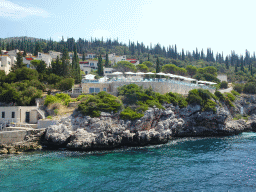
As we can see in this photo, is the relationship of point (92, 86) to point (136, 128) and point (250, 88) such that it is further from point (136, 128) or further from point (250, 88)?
point (250, 88)

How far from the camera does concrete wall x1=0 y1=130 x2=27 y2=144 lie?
1172 inches

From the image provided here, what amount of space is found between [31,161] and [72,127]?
9.10m

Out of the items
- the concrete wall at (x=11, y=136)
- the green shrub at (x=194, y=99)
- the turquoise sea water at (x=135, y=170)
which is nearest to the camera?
the turquoise sea water at (x=135, y=170)

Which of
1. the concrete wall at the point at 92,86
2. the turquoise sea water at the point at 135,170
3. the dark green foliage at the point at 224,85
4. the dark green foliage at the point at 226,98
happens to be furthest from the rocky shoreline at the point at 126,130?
the dark green foliage at the point at 224,85

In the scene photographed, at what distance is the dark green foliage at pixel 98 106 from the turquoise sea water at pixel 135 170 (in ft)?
25.0

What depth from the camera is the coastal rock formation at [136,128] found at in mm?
30688

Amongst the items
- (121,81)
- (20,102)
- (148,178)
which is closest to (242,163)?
(148,178)

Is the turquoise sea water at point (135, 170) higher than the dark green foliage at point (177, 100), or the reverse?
the dark green foliage at point (177, 100)

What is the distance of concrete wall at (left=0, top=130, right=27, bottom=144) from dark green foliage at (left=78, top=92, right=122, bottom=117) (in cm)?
932

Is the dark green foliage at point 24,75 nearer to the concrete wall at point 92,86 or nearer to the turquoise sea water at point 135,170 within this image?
the concrete wall at point 92,86

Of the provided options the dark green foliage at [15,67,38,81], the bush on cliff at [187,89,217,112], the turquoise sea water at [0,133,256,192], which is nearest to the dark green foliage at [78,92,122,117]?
the turquoise sea water at [0,133,256,192]

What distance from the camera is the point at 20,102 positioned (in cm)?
3872

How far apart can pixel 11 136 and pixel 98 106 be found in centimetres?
1316

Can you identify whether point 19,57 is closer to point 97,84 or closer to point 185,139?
point 97,84
